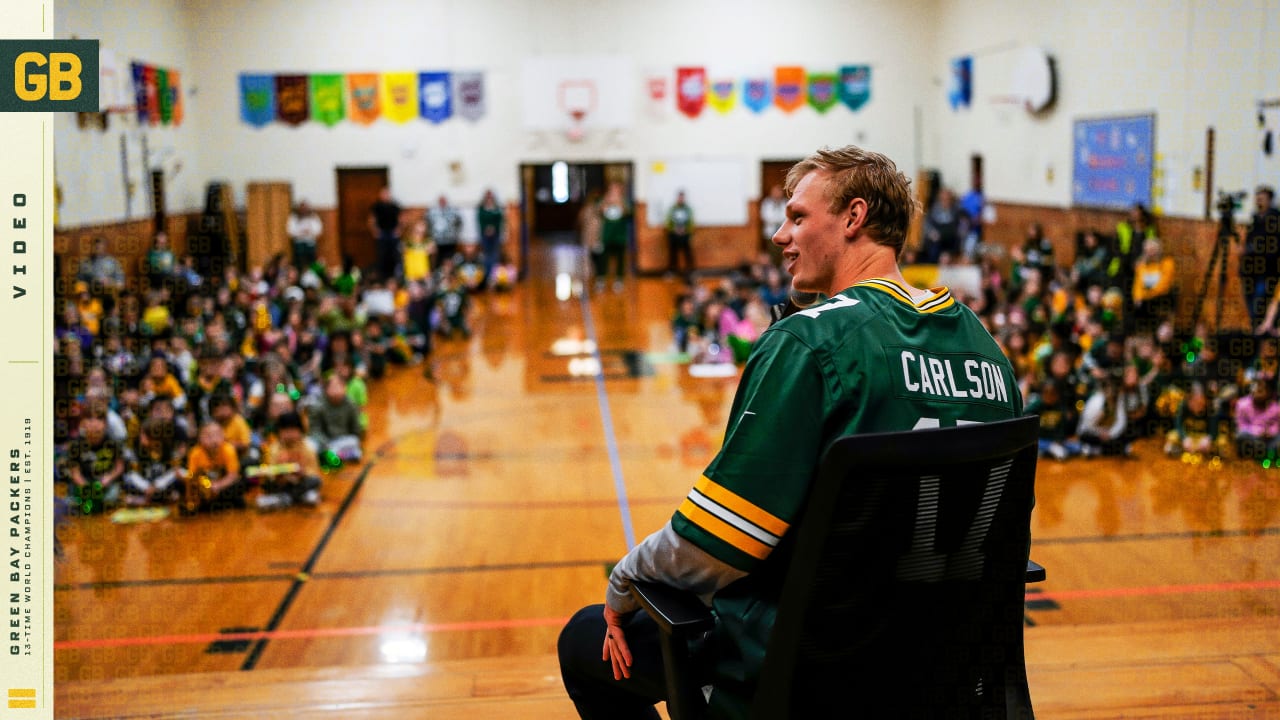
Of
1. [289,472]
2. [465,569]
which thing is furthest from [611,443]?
[465,569]

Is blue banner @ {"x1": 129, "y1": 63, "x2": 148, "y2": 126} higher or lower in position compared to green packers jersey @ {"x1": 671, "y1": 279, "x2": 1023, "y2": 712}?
higher

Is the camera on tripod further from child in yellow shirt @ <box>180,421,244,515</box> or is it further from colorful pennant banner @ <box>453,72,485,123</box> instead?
colorful pennant banner @ <box>453,72,485,123</box>

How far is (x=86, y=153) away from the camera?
14727mm

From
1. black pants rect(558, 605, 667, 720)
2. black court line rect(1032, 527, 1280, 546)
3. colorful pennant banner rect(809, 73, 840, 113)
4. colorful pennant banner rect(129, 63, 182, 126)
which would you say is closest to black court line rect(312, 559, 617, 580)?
black court line rect(1032, 527, 1280, 546)

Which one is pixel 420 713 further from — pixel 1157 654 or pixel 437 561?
pixel 437 561

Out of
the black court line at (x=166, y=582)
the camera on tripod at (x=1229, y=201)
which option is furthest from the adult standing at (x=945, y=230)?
the black court line at (x=166, y=582)

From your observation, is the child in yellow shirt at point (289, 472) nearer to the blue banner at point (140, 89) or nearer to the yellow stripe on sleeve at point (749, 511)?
the yellow stripe on sleeve at point (749, 511)

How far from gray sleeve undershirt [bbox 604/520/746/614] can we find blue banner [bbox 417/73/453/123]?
66.5ft

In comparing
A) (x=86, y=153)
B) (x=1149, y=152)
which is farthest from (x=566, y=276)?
(x=1149, y=152)

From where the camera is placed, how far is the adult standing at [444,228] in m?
21.1

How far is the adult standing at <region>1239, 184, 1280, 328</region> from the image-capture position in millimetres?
10117

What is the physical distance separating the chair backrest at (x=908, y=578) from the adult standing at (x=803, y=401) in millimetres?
86

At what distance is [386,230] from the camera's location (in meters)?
20.7

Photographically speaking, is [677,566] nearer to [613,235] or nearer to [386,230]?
[613,235]
